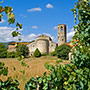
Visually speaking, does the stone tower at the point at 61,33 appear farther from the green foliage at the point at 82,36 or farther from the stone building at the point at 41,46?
the green foliage at the point at 82,36

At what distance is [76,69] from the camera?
3830 millimetres

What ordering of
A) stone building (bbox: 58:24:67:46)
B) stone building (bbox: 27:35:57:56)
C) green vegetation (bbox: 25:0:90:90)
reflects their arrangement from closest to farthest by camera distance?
green vegetation (bbox: 25:0:90:90) < stone building (bbox: 27:35:57:56) < stone building (bbox: 58:24:67:46)

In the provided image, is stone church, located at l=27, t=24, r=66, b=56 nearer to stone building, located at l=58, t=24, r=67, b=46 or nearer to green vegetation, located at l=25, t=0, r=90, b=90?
stone building, located at l=58, t=24, r=67, b=46

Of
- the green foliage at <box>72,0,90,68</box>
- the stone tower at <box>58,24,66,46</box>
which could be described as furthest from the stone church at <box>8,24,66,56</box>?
the green foliage at <box>72,0,90,68</box>

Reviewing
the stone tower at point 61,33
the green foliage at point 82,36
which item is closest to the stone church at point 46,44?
the stone tower at point 61,33

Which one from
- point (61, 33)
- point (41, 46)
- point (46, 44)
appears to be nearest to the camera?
point (41, 46)

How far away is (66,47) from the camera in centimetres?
4731

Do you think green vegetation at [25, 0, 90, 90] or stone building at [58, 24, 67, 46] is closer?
green vegetation at [25, 0, 90, 90]

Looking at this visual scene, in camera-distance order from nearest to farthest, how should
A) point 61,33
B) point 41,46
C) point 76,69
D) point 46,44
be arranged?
point 76,69
point 41,46
point 46,44
point 61,33

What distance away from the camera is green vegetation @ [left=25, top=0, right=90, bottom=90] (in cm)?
361

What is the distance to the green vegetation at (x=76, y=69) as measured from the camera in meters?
3.61

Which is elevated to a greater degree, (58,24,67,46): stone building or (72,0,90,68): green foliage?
(58,24,67,46): stone building

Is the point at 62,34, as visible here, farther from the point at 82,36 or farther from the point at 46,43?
the point at 82,36

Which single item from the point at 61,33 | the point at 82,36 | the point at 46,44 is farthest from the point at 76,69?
the point at 61,33
